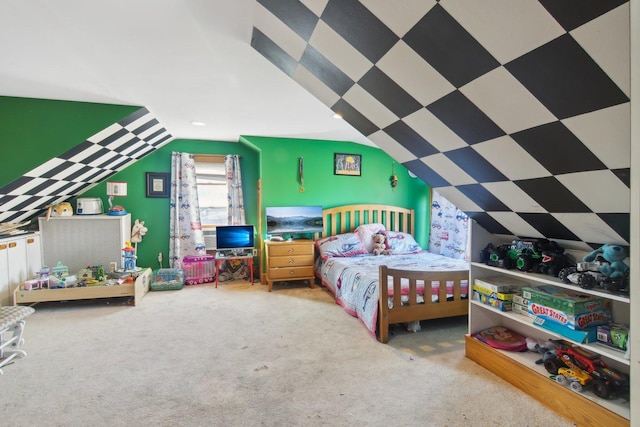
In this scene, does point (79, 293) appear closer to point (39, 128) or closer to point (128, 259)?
point (128, 259)

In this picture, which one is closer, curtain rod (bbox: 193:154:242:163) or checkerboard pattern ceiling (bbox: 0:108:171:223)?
checkerboard pattern ceiling (bbox: 0:108:171:223)

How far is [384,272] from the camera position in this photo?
95.6 inches

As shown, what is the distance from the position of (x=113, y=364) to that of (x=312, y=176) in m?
3.12

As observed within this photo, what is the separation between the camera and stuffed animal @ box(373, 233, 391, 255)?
159 inches

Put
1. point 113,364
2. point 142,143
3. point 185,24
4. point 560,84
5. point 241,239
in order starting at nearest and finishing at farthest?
1. point 560,84
2. point 185,24
3. point 113,364
4. point 142,143
5. point 241,239

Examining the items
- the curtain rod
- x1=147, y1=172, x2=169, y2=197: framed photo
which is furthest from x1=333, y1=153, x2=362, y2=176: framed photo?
x1=147, y1=172, x2=169, y2=197: framed photo

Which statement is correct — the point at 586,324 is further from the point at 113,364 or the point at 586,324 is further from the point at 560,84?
the point at 113,364

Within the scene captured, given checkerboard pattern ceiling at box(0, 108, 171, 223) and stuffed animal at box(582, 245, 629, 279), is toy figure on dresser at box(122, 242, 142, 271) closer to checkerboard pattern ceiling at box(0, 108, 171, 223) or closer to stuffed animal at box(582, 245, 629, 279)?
checkerboard pattern ceiling at box(0, 108, 171, 223)

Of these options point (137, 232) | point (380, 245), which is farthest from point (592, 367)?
point (137, 232)

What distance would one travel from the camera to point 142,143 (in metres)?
3.61

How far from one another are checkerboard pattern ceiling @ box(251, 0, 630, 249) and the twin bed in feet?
3.16

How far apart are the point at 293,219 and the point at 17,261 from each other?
298 cm

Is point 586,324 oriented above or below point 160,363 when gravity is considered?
above

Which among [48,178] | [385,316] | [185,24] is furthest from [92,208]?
[385,316]
